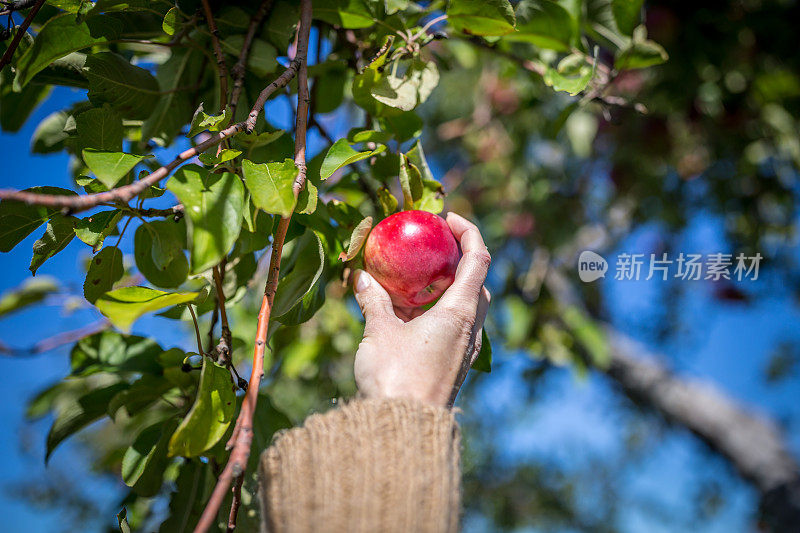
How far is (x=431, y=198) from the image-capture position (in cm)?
62

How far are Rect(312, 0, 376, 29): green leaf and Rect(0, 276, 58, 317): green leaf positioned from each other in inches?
29.1

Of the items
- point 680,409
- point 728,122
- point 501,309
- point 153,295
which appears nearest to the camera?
point 153,295

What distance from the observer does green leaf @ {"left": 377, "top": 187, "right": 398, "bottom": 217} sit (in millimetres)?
631

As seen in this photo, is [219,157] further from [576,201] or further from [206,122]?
[576,201]

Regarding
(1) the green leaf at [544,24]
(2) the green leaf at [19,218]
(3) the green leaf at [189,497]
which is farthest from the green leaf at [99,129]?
(1) the green leaf at [544,24]

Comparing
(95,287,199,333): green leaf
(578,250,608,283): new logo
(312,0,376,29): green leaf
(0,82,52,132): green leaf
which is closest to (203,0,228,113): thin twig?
(312,0,376,29): green leaf

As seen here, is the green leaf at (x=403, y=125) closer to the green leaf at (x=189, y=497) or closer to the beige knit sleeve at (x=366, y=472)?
the beige knit sleeve at (x=366, y=472)

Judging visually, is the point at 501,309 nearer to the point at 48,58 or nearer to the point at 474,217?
the point at 474,217

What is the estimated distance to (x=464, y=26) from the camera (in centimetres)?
66

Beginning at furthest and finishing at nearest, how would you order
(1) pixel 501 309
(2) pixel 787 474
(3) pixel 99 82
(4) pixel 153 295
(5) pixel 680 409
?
(5) pixel 680 409 < (2) pixel 787 474 < (1) pixel 501 309 < (3) pixel 99 82 < (4) pixel 153 295

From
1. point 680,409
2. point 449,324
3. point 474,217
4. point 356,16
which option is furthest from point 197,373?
point 680,409

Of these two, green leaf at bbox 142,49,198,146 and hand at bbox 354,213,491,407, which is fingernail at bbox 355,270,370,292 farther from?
green leaf at bbox 142,49,198,146

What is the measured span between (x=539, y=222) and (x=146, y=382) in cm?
138

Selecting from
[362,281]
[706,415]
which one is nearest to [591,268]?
[362,281]
